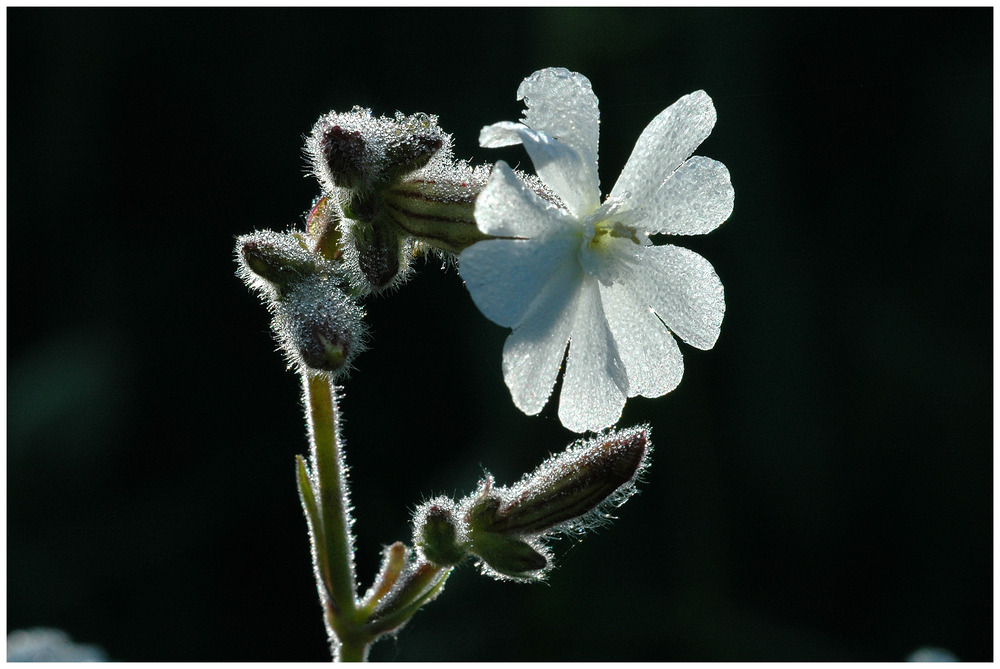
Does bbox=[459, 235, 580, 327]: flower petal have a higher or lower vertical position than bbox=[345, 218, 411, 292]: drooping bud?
lower

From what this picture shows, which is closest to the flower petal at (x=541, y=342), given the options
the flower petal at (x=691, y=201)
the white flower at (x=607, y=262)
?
the white flower at (x=607, y=262)

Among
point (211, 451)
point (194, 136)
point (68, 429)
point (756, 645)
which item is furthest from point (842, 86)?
point (68, 429)

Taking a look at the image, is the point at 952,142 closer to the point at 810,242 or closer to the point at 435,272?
the point at 810,242

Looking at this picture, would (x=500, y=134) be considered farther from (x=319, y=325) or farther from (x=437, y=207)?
(x=319, y=325)

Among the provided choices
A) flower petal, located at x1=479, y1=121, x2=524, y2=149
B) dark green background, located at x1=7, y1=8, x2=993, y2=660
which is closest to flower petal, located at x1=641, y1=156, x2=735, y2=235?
flower petal, located at x1=479, y1=121, x2=524, y2=149

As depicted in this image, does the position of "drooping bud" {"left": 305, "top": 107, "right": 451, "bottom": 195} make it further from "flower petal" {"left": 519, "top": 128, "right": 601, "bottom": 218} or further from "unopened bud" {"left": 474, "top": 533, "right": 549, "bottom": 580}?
"unopened bud" {"left": 474, "top": 533, "right": 549, "bottom": 580}
